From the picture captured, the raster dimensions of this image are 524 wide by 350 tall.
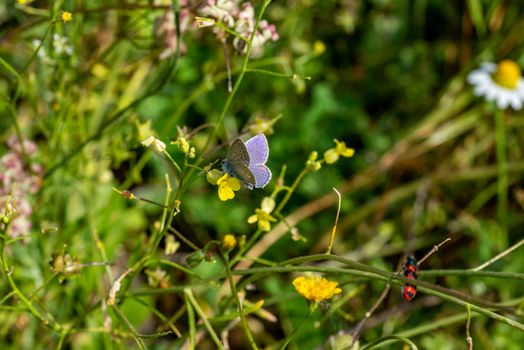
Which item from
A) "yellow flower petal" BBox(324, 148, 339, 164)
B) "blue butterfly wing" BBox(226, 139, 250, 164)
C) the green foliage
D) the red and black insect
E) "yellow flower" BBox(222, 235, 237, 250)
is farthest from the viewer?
the green foliage

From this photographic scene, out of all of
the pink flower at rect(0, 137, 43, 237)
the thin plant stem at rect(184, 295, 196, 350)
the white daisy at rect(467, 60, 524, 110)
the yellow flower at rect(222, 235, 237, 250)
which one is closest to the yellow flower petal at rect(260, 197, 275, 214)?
the yellow flower at rect(222, 235, 237, 250)

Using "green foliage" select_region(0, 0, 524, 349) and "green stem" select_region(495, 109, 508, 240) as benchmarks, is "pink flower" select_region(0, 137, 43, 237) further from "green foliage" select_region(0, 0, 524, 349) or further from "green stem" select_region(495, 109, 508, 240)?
"green stem" select_region(495, 109, 508, 240)

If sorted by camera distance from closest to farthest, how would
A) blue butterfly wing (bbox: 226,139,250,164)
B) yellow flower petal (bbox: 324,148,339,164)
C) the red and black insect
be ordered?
1. blue butterfly wing (bbox: 226,139,250,164)
2. the red and black insect
3. yellow flower petal (bbox: 324,148,339,164)

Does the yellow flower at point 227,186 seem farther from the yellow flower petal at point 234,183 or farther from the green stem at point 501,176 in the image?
the green stem at point 501,176

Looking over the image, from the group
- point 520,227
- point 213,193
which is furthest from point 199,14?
point 520,227

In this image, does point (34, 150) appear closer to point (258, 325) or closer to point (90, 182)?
point (90, 182)

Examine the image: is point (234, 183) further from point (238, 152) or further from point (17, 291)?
point (17, 291)

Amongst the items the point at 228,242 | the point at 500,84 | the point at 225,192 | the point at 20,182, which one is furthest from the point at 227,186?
the point at 500,84
